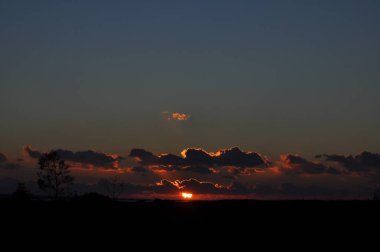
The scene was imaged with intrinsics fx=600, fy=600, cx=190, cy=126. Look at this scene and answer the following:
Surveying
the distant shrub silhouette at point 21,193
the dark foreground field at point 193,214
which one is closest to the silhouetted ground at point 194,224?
the dark foreground field at point 193,214

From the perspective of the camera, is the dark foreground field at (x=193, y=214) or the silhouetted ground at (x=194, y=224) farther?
the dark foreground field at (x=193, y=214)

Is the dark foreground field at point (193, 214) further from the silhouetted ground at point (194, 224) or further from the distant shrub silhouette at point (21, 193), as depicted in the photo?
the distant shrub silhouette at point (21, 193)

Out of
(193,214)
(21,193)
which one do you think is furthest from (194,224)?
(21,193)

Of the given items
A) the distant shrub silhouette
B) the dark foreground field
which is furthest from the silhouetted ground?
the distant shrub silhouette

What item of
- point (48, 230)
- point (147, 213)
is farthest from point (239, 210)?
point (48, 230)

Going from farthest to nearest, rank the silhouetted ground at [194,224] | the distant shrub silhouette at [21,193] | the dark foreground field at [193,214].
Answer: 1. the distant shrub silhouette at [21,193]
2. the dark foreground field at [193,214]
3. the silhouetted ground at [194,224]

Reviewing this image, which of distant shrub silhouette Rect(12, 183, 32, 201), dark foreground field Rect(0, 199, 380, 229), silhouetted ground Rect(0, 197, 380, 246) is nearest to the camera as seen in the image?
silhouetted ground Rect(0, 197, 380, 246)

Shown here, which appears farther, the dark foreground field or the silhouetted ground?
the dark foreground field

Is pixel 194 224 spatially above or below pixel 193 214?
below

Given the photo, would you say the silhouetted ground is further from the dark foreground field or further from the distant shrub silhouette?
the distant shrub silhouette

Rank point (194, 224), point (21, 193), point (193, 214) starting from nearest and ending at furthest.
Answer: point (194, 224)
point (193, 214)
point (21, 193)

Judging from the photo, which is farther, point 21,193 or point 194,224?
point 21,193

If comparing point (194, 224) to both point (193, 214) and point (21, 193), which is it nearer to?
point (193, 214)

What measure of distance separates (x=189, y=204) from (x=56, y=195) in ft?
222
